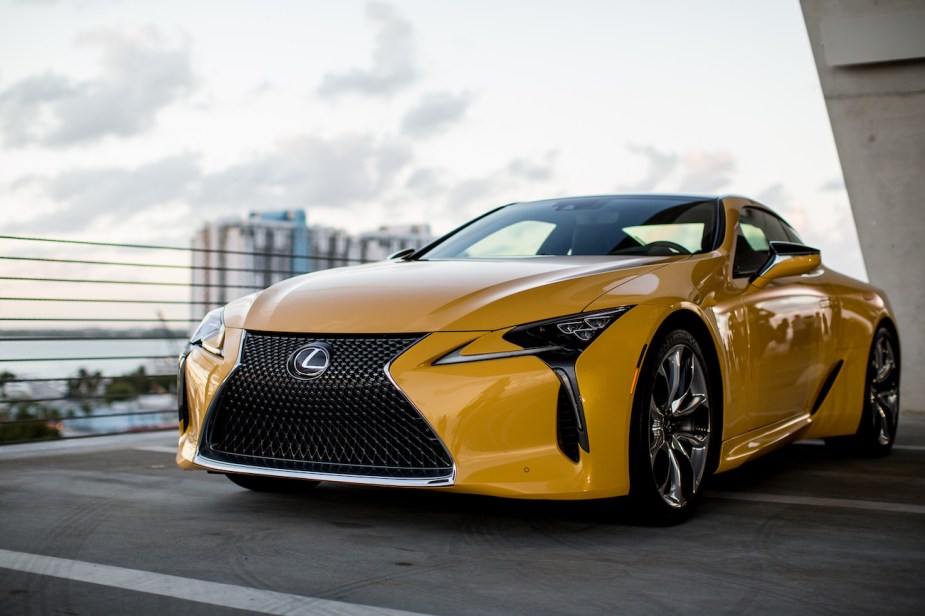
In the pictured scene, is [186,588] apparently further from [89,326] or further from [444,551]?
[89,326]

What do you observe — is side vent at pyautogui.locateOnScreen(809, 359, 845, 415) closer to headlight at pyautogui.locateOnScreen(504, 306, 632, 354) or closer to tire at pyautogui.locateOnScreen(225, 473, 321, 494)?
headlight at pyautogui.locateOnScreen(504, 306, 632, 354)

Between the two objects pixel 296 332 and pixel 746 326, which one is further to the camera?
pixel 746 326

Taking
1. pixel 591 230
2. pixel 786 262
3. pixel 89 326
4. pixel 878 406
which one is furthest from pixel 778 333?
pixel 89 326

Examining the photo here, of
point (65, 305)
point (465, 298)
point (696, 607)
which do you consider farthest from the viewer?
point (65, 305)

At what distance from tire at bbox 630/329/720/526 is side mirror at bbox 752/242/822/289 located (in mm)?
834

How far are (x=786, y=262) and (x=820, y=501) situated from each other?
111cm

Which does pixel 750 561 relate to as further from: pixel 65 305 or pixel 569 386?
pixel 65 305

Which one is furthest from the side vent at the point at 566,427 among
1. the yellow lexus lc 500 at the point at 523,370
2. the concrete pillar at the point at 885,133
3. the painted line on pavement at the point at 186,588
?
the concrete pillar at the point at 885,133

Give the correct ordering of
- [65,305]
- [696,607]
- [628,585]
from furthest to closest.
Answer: [65,305], [628,585], [696,607]

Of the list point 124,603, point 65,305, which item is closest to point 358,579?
point 124,603

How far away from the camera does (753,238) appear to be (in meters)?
5.49

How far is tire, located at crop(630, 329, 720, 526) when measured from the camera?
378cm

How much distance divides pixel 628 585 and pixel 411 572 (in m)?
0.68

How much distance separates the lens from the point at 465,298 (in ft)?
12.7
